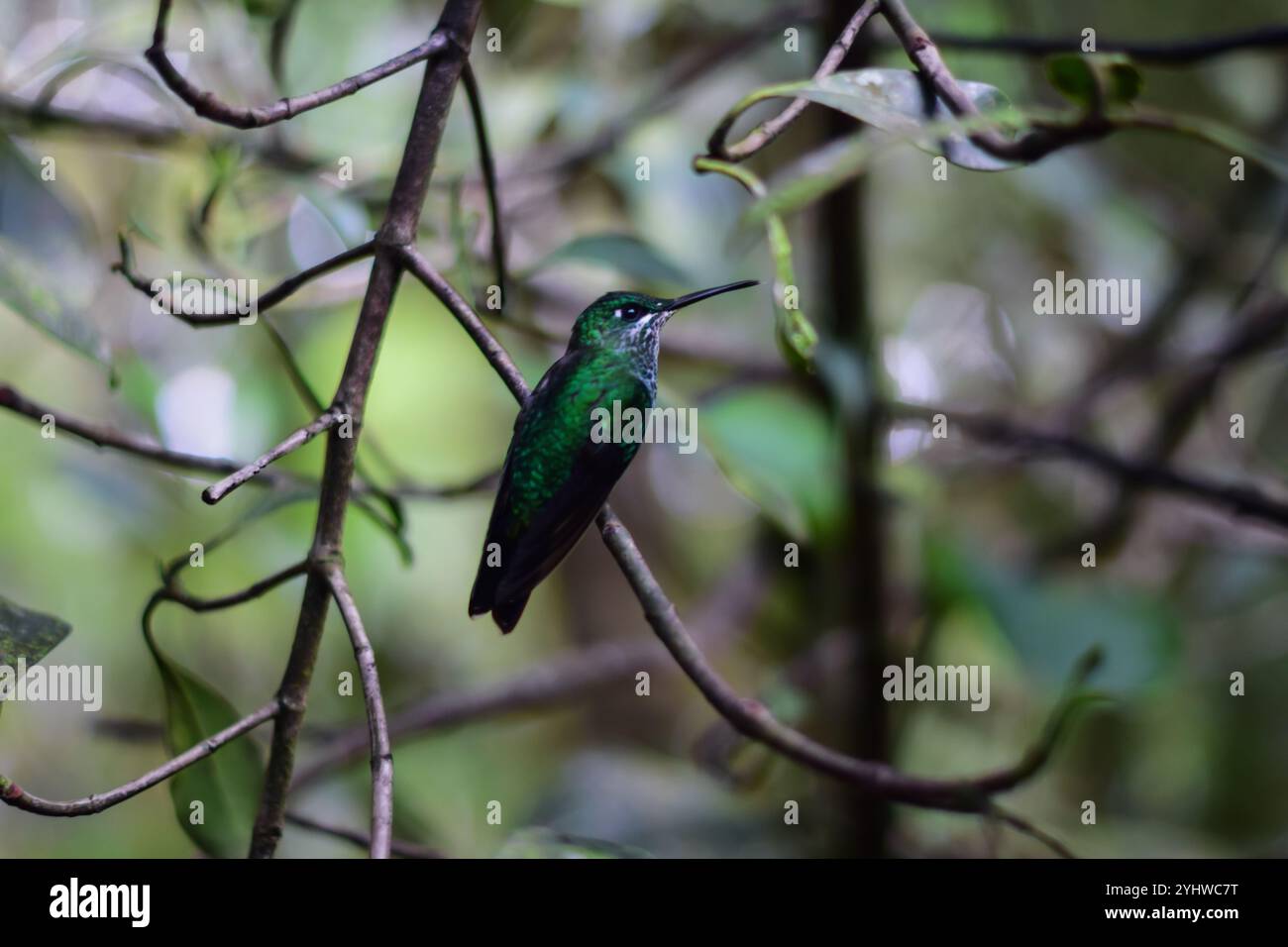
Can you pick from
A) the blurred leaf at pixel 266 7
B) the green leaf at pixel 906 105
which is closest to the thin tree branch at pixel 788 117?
the green leaf at pixel 906 105

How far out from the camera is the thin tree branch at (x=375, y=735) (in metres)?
0.60

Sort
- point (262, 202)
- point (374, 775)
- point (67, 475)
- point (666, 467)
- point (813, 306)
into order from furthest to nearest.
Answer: point (666, 467) → point (67, 475) → point (813, 306) → point (262, 202) → point (374, 775)

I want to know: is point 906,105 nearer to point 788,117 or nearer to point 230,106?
point 788,117

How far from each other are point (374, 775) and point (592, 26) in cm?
187

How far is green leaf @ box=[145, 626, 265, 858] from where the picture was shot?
868 mm

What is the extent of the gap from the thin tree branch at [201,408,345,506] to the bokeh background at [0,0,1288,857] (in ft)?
1.98

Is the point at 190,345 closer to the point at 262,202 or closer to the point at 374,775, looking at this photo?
the point at 262,202

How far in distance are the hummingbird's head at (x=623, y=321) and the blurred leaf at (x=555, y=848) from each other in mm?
374

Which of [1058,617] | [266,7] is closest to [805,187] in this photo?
[266,7]

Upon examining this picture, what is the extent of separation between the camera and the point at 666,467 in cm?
271

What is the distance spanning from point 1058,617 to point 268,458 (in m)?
1.46

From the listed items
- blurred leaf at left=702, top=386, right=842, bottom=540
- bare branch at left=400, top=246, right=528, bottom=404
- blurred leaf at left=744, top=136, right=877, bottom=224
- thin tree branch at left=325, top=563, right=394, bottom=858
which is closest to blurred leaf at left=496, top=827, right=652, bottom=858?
thin tree branch at left=325, top=563, right=394, bottom=858

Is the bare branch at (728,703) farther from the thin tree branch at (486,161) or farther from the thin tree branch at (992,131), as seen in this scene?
the thin tree branch at (992,131)

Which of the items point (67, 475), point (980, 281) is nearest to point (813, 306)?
point (980, 281)
